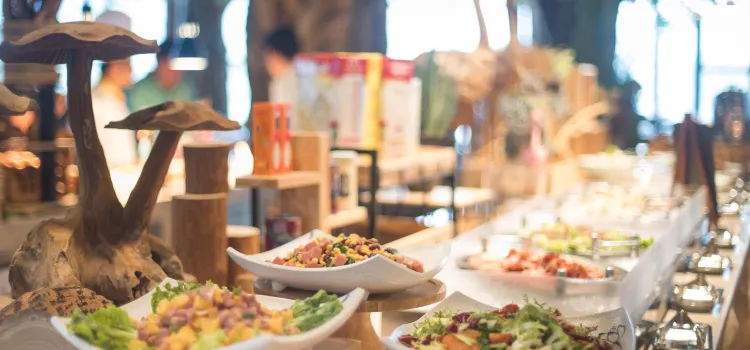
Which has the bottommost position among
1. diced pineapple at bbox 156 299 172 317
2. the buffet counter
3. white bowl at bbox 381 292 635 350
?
the buffet counter

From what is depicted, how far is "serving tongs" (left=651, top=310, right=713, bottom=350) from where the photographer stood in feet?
7.12

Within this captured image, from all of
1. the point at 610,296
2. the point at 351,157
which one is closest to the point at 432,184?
the point at 351,157

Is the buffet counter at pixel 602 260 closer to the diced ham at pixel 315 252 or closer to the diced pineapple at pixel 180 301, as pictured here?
the diced ham at pixel 315 252

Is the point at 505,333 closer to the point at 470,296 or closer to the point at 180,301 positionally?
the point at 180,301

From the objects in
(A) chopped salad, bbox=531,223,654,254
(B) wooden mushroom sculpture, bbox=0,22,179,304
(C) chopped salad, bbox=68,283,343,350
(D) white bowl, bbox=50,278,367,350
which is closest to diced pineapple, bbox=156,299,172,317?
(C) chopped salad, bbox=68,283,343,350

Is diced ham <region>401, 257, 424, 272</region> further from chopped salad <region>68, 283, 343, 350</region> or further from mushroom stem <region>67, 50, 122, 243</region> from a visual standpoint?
mushroom stem <region>67, 50, 122, 243</region>

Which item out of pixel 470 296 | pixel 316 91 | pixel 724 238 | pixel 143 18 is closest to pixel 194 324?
pixel 470 296

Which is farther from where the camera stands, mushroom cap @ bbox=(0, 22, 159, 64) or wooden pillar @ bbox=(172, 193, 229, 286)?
wooden pillar @ bbox=(172, 193, 229, 286)

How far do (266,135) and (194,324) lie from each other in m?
1.63

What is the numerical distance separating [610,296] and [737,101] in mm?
3558

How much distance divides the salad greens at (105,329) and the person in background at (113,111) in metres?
4.56

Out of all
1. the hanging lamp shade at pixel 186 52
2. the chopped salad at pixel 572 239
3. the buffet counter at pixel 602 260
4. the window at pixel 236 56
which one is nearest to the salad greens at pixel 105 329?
the buffet counter at pixel 602 260

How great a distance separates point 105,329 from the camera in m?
1.43

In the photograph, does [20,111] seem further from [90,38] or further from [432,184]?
[432,184]
